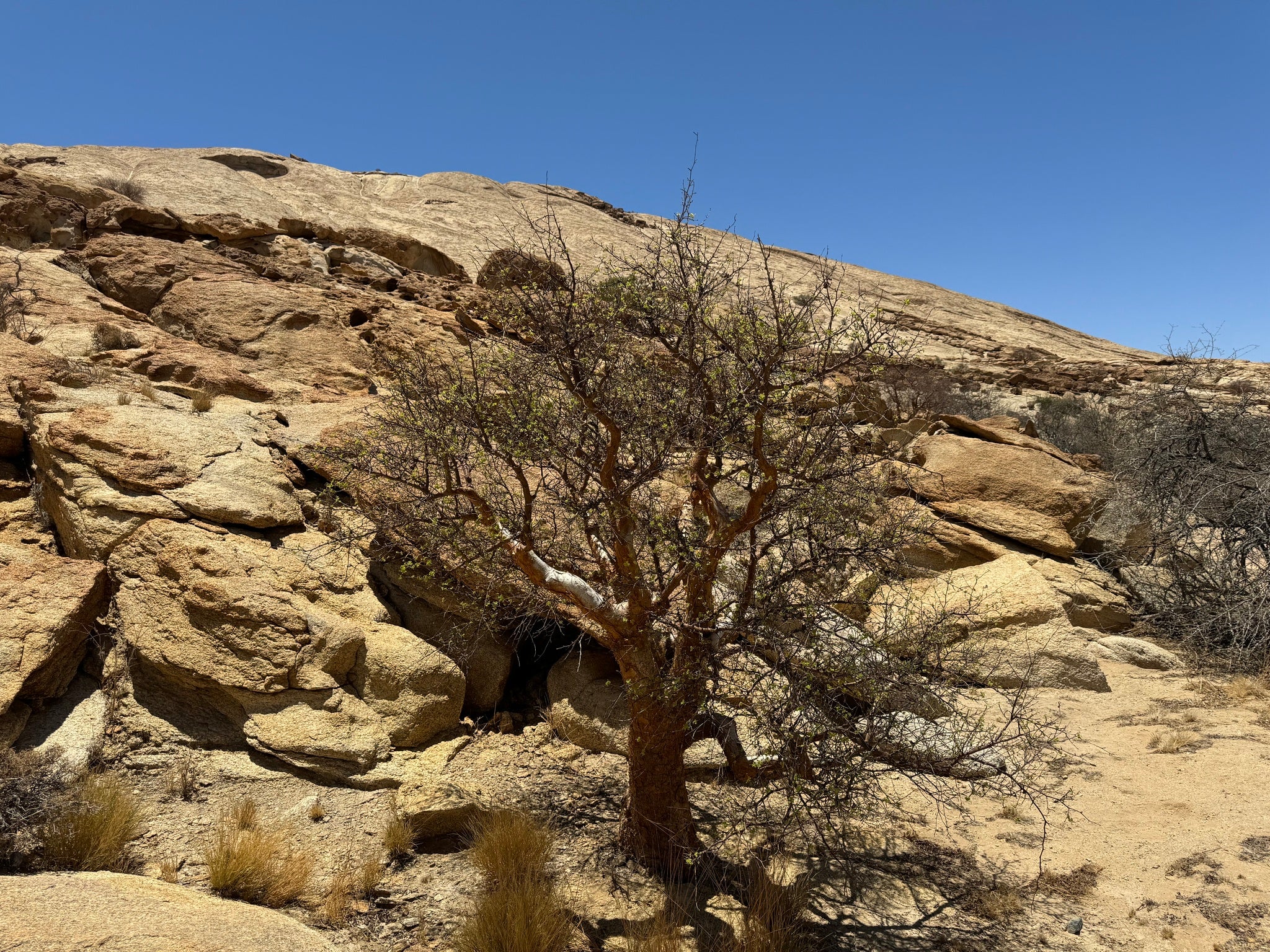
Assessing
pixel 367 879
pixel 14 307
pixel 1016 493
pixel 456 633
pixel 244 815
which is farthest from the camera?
pixel 1016 493

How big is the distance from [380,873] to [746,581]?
3.05m

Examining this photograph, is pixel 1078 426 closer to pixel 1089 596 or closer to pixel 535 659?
pixel 1089 596

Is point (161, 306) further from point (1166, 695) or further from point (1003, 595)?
point (1166, 695)

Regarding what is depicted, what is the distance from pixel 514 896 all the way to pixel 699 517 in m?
2.66

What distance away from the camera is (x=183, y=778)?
514 centimetres

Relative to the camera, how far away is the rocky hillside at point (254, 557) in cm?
548

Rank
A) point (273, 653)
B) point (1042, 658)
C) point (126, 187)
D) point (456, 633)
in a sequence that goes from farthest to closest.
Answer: point (126, 187)
point (1042, 658)
point (456, 633)
point (273, 653)

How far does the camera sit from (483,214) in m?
36.1

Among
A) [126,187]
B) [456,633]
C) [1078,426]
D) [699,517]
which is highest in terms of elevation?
[126,187]

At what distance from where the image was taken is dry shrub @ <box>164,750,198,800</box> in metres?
5.10

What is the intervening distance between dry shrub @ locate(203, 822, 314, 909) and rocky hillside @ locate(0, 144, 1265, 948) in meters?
0.35


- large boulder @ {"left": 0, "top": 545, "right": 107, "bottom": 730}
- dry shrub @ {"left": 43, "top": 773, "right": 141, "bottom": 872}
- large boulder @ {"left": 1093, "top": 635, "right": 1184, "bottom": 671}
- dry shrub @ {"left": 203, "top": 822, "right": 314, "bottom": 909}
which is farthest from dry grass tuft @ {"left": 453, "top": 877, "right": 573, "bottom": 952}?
large boulder @ {"left": 1093, "top": 635, "right": 1184, "bottom": 671}

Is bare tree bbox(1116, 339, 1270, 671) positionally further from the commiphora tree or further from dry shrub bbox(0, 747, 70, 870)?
dry shrub bbox(0, 747, 70, 870)

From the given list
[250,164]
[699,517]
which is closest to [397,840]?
[699,517]
